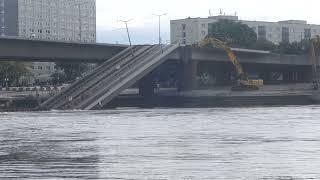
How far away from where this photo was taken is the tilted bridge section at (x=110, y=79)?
91000mm

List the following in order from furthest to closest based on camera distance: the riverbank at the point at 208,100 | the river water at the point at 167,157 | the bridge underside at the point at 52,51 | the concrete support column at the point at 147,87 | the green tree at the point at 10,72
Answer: the green tree at the point at 10,72 < the concrete support column at the point at 147,87 < the riverbank at the point at 208,100 < the bridge underside at the point at 52,51 < the river water at the point at 167,157

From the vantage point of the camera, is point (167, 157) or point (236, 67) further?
point (236, 67)

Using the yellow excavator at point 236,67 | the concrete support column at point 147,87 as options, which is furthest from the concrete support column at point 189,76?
the yellow excavator at point 236,67

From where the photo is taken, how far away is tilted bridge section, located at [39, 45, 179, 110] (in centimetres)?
9100

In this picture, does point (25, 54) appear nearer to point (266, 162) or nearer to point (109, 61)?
point (109, 61)

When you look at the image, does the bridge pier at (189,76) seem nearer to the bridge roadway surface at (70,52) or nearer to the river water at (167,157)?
the bridge roadway surface at (70,52)

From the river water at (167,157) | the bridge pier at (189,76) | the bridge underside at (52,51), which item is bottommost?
the bridge pier at (189,76)

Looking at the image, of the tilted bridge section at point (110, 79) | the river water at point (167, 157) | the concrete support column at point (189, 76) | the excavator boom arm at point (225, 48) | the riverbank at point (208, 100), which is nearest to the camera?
the river water at point (167, 157)

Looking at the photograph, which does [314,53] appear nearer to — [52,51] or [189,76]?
[189,76]

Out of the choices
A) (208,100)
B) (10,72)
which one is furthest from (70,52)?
(10,72)

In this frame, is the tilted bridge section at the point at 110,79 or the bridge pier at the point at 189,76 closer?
the tilted bridge section at the point at 110,79

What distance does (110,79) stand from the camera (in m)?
96.1

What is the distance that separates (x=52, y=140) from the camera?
101 ft

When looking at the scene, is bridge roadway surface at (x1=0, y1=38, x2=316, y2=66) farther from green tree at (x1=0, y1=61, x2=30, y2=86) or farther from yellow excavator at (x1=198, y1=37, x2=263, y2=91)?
green tree at (x1=0, y1=61, x2=30, y2=86)
